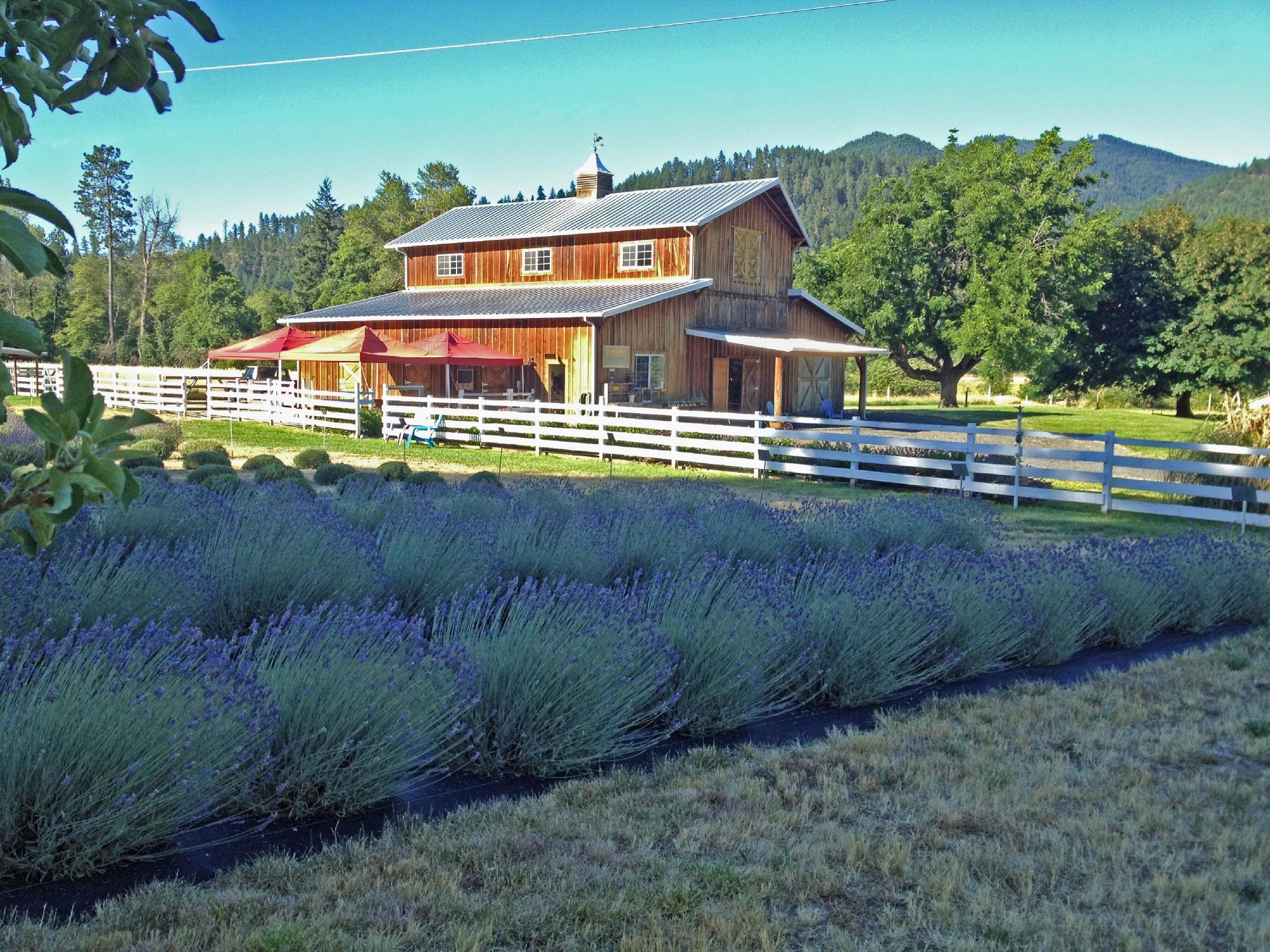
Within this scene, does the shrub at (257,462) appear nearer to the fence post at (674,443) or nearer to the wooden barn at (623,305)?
the fence post at (674,443)

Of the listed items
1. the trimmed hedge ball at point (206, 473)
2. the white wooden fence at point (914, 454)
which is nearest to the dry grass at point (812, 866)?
the white wooden fence at point (914, 454)

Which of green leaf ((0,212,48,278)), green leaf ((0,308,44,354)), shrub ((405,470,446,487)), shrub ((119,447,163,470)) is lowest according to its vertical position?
shrub ((405,470,446,487))

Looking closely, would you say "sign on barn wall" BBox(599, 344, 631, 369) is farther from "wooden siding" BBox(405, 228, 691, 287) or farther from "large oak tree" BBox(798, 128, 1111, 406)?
"large oak tree" BBox(798, 128, 1111, 406)

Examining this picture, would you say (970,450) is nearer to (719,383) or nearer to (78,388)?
(719,383)

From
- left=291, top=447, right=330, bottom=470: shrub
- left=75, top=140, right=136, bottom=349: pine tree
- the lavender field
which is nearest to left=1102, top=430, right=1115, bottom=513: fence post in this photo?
the lavender field

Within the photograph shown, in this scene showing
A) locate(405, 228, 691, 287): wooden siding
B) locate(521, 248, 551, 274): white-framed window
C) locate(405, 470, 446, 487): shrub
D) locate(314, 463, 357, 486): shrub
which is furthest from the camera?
locate(521, 248, 551, 274): white-framed window

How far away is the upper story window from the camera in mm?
34188

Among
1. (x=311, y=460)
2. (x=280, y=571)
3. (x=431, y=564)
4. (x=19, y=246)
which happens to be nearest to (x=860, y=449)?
(x=311, y=460)

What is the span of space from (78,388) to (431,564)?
19.2 feet

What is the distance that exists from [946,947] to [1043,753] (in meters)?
2.07

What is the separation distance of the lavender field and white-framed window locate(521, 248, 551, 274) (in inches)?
899

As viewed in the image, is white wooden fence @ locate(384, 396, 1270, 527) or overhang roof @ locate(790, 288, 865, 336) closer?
white wooden fence @ locate(384, 396, 1270, 527)

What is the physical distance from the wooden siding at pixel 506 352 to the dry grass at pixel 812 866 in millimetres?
22495

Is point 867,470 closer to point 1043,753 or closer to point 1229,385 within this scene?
point 1043,753
